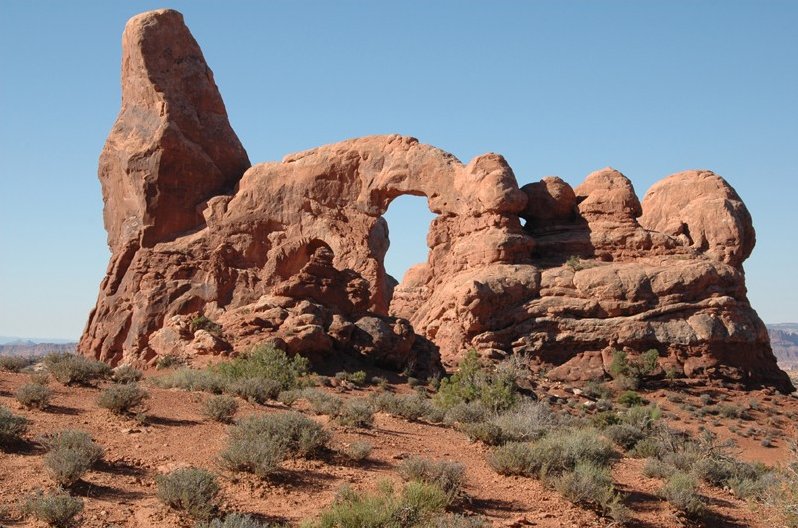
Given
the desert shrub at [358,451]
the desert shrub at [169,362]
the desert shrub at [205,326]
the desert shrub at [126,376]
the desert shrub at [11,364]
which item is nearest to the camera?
the desert shrub at [358,451]

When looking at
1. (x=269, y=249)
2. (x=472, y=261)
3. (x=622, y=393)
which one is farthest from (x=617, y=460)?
(x=269, y=249)

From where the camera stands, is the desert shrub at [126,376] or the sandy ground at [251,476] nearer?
the sandy ground at [251,476]

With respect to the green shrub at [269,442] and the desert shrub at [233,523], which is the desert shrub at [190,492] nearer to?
the desert shrub at [233,523]

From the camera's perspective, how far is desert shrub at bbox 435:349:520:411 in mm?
17078

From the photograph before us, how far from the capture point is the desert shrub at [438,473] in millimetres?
9289

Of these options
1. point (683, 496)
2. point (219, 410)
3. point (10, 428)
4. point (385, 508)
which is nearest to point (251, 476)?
point (385, 508)

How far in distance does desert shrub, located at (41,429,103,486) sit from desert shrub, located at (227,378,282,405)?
4.46 meters

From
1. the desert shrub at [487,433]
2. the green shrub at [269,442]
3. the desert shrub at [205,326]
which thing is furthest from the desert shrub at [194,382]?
the desert shrub at [205,326]

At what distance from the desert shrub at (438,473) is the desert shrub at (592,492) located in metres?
1.29

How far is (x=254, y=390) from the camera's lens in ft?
46.3

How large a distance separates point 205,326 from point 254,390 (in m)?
11.4

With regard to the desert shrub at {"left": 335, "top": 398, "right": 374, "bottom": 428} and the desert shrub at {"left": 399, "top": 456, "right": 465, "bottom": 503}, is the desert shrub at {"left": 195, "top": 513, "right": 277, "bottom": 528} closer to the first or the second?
the desert shrub at {"left": 399, "top": 456, "right": 465, "bottom": 503}

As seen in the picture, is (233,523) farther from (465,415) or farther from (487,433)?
(465,415)

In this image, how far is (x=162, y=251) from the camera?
32.3 meters
